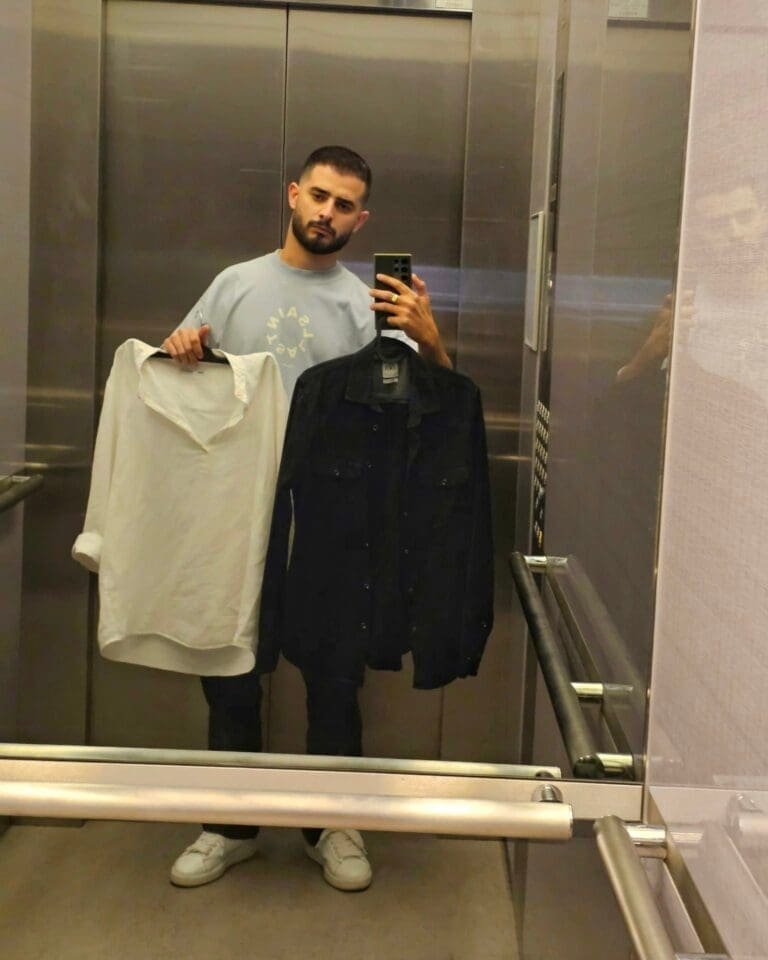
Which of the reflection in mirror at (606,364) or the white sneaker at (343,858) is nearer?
the reflection in mirror at (606,364)

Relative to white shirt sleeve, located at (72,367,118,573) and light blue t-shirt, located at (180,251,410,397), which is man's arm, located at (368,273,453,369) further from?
white shirt sleeve, located at (72,367,118,573)

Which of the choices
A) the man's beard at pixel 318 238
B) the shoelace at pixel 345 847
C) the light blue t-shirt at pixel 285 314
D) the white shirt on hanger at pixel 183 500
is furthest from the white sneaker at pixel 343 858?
the man's beard at pixel 318 238

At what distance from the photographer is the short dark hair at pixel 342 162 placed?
1.58m

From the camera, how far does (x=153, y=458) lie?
1.59 m

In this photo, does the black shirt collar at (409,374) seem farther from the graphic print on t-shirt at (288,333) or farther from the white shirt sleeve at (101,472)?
the white shirt sleeve at (101,472)

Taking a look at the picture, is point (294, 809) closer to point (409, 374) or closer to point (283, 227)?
point (409, 374)

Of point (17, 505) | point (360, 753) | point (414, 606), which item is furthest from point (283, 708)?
point (17, 505)

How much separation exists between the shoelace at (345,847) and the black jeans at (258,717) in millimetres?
29

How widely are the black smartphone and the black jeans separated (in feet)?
1.70

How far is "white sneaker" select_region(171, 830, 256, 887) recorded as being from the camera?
1.60m

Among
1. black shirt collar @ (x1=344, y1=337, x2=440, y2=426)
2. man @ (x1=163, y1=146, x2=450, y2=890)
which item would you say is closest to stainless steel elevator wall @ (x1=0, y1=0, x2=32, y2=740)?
man @ (x1=163, y1=146, x2=450, y2=890)

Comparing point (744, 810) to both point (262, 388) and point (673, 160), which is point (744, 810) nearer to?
point (673, 160)

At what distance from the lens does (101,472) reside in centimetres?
160

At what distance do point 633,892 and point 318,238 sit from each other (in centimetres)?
96
